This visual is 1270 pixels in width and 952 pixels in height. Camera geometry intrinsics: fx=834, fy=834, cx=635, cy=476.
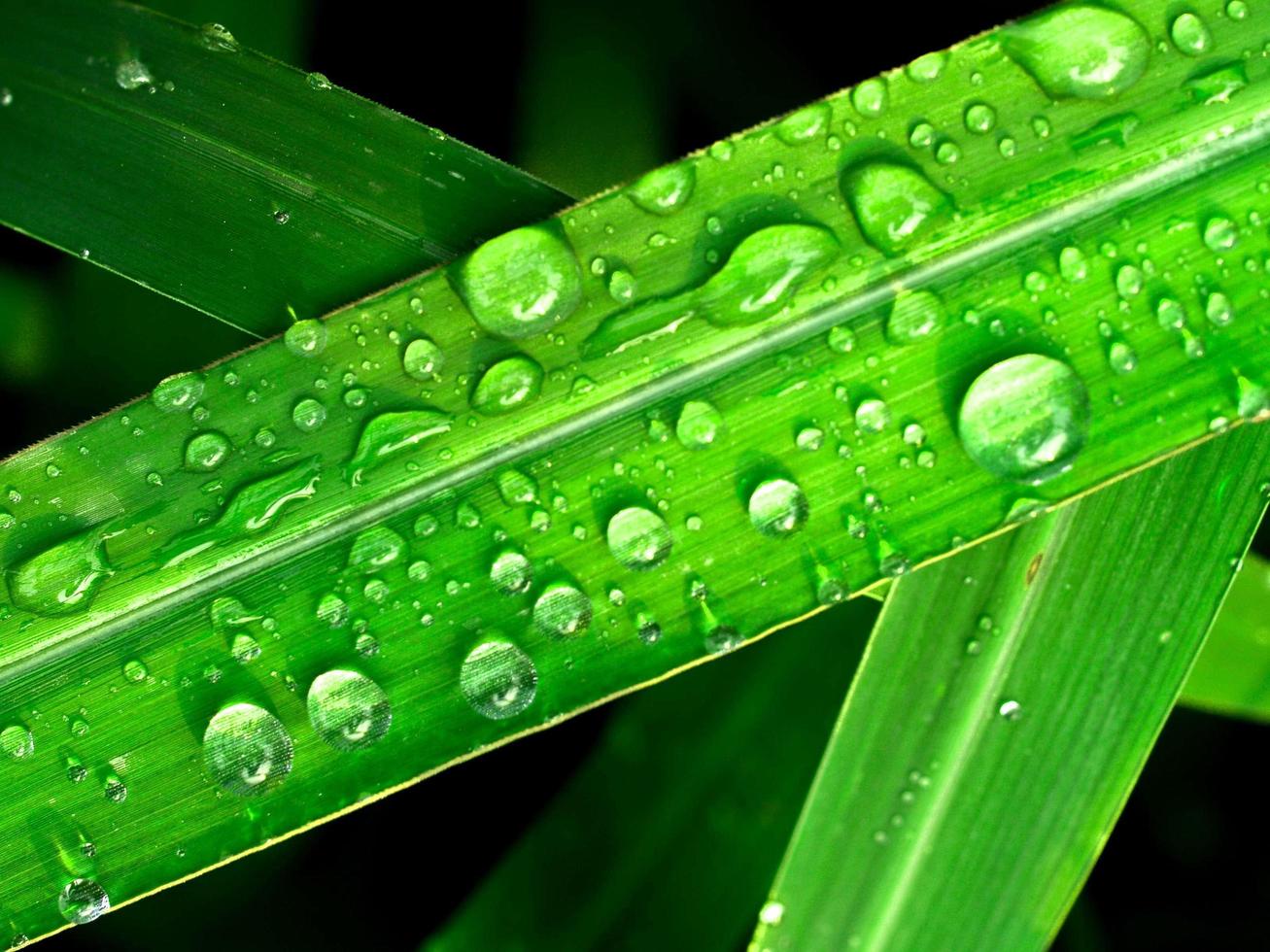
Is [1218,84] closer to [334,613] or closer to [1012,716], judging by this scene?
[1012,716]

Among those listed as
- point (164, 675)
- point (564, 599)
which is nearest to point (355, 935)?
point (164, 675)

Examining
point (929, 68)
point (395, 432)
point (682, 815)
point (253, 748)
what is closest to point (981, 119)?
point (929, 68)

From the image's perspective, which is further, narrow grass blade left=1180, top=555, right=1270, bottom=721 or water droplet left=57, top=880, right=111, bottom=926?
narrow grass blade left=1180, top=555, right=1270, bottom=721

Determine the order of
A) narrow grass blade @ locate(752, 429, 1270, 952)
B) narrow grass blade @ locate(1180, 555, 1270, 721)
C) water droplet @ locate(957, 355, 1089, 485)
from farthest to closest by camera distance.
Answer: narrow grass blade @ locate(1180, 555, 1270, 721) < narrow grass blade @ locate(752, 429, 1270, 952) < water droplet @ locate(957, 355, 1089, 485)

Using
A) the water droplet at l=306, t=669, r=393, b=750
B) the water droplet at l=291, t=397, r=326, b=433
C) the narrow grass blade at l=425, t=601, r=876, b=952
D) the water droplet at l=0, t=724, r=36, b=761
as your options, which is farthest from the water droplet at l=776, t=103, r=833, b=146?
the water droplet at l=0, t=724, r=36, b=761

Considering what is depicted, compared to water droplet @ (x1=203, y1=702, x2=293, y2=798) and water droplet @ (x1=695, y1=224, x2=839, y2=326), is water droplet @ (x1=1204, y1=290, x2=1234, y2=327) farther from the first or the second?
water droplet @ (x1=203, y1=702, x2=293, y2=798)

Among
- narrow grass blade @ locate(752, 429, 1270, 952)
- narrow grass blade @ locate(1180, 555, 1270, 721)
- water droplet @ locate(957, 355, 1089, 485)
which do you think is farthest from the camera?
narrow grass blade @ locate(1180, 555, 1270, 721)

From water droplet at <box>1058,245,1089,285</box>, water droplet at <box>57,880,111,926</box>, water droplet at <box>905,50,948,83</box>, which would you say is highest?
water droplet at <box>905,50,948,83</box>
